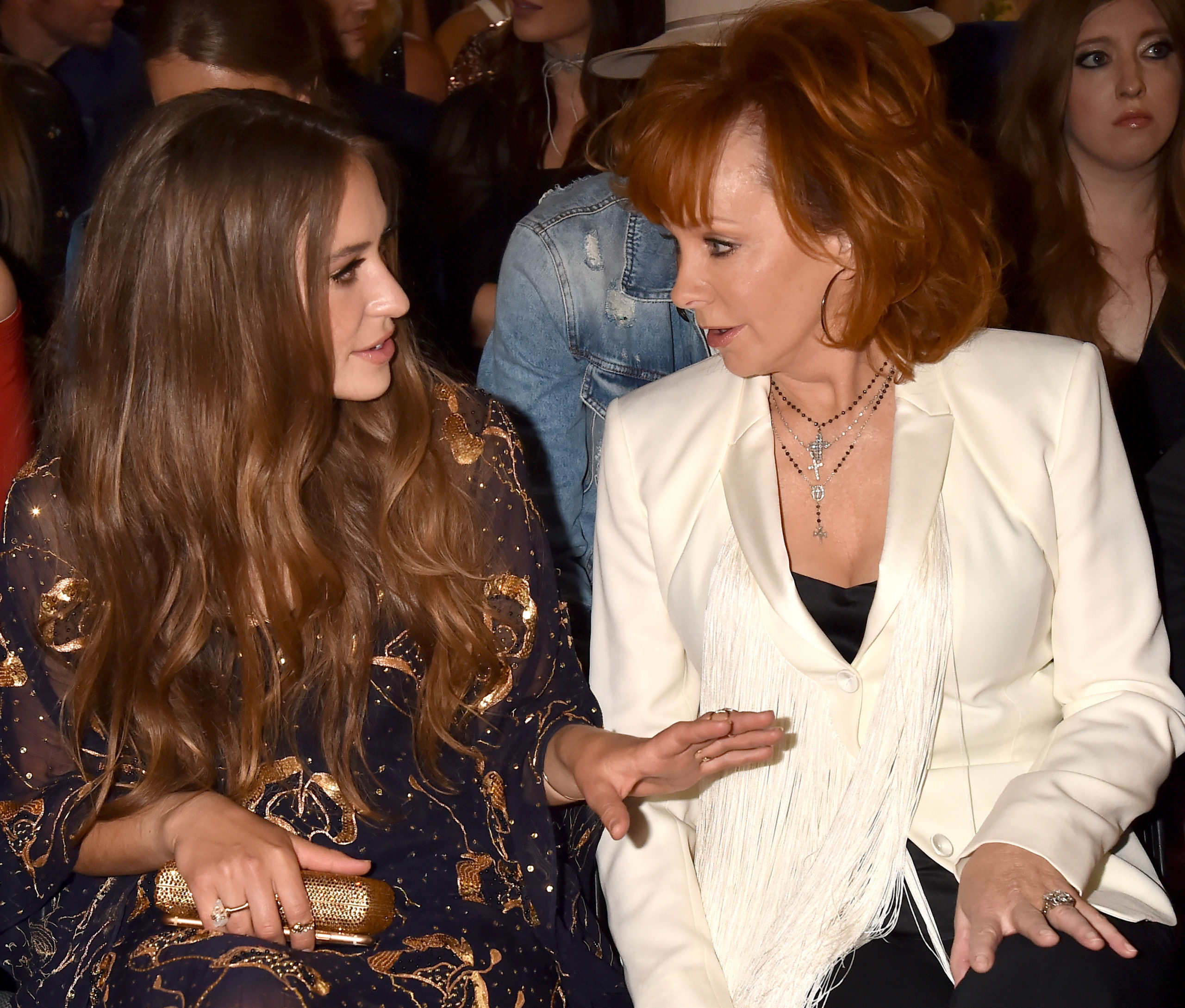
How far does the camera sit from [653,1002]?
1.52m

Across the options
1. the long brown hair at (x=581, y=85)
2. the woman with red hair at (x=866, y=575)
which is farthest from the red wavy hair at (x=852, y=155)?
the long brown hair at (x=581, y=85)

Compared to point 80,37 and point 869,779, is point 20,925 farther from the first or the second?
point 80,37

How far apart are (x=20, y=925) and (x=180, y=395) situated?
693mm

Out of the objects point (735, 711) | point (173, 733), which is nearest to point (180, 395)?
point (173, 733)

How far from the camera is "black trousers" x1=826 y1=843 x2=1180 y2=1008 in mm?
1310

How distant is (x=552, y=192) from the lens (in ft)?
7.53

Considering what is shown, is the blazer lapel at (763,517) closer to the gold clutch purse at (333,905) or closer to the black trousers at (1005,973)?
the black trousers at (1005,973)

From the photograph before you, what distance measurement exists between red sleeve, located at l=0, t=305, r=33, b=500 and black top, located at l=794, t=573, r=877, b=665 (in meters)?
1.20

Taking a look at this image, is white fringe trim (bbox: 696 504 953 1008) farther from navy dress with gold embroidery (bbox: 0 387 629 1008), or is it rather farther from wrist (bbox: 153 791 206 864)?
wrist (bbox: 153 791 206 864)

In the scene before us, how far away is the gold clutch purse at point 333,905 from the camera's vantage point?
1.42 meters

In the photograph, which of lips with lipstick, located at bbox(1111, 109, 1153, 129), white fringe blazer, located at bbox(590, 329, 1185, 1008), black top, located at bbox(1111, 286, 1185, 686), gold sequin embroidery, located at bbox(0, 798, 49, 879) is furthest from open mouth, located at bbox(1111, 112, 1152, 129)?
gold sequin embroidery, located at bbox(0, 798, 49, 879)

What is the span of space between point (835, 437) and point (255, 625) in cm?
80

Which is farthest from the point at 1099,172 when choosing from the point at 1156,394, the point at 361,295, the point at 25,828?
the point at 25,828

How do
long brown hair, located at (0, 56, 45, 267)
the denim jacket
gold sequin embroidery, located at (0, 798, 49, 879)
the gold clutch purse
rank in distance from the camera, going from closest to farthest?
1. the gold clutch purse
2. gold sequin embroidery, located at (0, 798, 49, 879)
3. the denim jacket
4. long brown hair, located at (0, 56, 45, 267)
